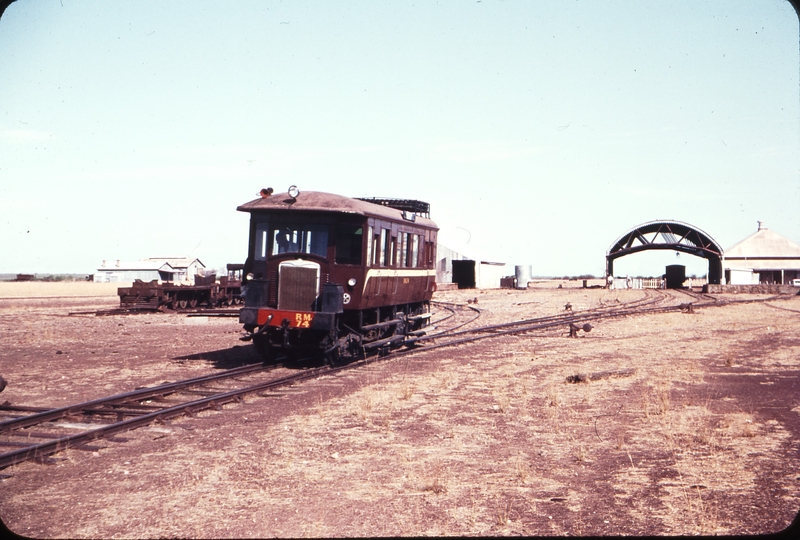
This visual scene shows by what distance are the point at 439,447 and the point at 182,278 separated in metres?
95.2

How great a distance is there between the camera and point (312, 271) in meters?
14.2

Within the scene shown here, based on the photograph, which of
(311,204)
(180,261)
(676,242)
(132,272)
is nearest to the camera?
(311,204)

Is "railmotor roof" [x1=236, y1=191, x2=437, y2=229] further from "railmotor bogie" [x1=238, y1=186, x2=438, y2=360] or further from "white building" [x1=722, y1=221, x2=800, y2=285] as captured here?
"white building" [x1=722, y1=221, x2=800, y2=285]

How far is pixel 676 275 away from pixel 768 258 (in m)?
14.4

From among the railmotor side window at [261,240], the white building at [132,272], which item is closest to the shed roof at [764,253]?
the white building at [132,272]

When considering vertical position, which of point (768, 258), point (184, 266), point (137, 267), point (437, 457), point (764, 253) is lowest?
point (437, 457)

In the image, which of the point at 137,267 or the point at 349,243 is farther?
the point at 137,267

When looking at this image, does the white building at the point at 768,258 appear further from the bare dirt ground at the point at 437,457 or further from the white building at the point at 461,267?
the bare dirt ground at the point at 437,457

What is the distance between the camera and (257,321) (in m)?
14.3

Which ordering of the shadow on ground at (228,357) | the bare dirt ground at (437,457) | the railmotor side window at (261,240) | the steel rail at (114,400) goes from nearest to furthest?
the bare dirt ground at (437,457) → the steel rail at (114,400) → the railmotor side window at (261,240) → the shadow on ground at (228,357)

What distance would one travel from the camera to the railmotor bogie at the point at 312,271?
14.2 meters

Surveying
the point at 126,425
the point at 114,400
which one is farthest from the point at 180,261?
the point at 126,425

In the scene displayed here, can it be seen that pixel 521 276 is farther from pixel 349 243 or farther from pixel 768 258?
pixel 349 243

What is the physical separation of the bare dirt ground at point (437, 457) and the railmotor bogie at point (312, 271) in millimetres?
1327
